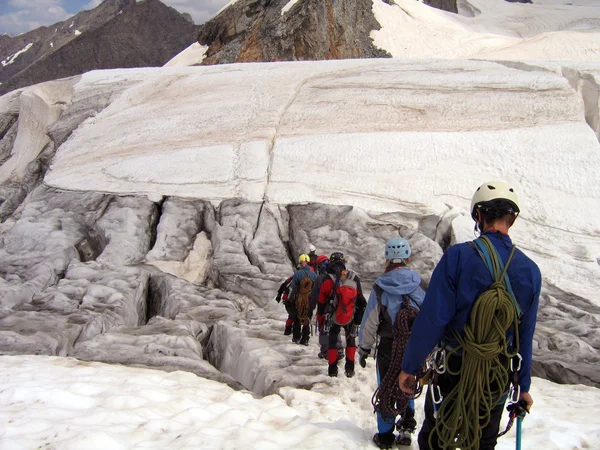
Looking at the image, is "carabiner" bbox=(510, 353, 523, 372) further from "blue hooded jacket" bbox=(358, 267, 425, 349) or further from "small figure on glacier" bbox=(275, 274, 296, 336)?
"small figure on glacier" bbox=(275, 274, 296, 336)

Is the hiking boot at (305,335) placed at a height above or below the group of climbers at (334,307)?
below

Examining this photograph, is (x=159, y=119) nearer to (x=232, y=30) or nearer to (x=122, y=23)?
(x=232, y=30)

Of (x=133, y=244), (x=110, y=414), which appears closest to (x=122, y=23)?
(x=133, y=244)

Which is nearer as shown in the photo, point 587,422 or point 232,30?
point 587,422

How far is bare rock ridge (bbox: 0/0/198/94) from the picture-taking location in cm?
6669

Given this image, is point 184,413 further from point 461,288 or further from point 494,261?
point 494,261

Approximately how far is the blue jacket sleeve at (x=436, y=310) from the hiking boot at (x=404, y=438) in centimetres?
138

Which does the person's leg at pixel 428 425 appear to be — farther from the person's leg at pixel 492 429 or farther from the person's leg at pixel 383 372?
the person's leg at pixel 383 372

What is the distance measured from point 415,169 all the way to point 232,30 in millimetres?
22694

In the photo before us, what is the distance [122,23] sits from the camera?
72750 millimetres

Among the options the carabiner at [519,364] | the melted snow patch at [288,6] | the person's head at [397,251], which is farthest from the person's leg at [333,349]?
the melted snow patch at [288,6]

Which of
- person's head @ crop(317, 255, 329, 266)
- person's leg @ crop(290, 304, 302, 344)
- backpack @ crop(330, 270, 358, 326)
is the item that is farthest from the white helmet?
person's leg @ crop(290, 304, 302, 344)

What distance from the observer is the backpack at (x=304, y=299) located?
680cm

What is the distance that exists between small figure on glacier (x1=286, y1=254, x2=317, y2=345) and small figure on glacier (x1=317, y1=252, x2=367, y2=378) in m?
0.95
